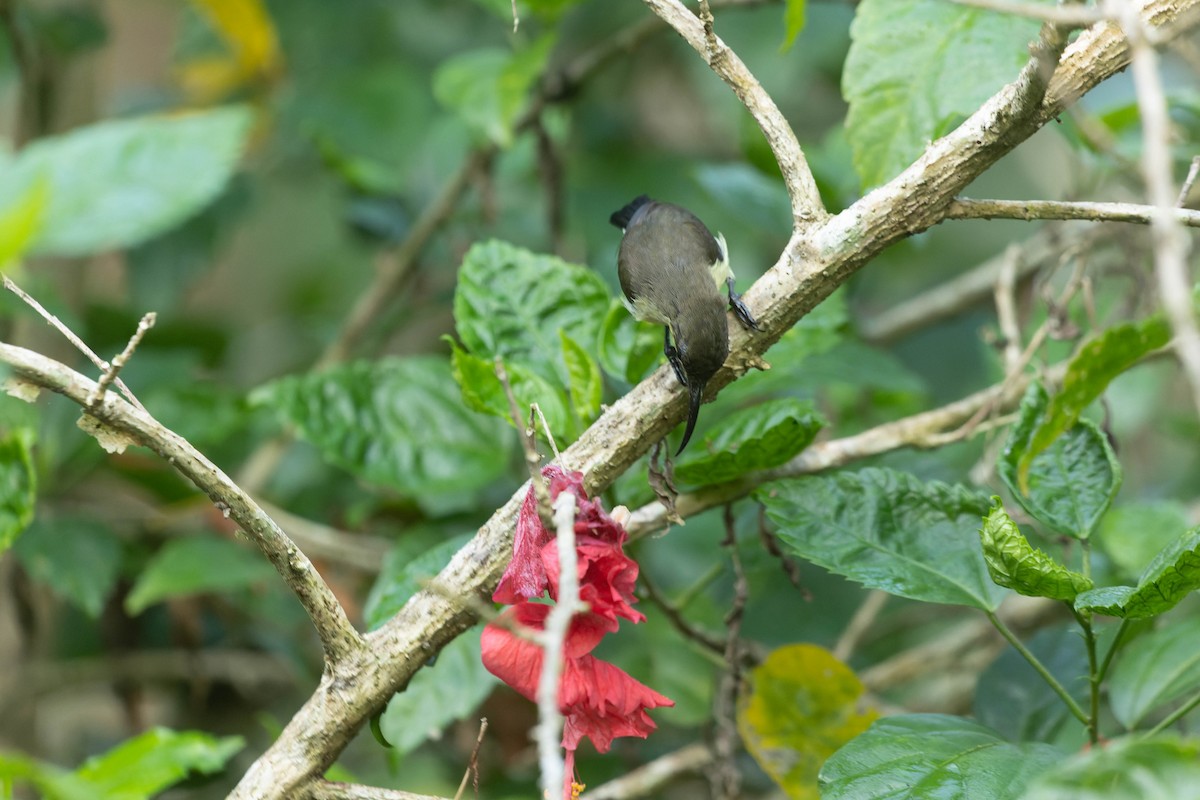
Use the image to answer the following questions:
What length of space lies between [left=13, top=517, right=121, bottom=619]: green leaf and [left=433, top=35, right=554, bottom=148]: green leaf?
1053mm

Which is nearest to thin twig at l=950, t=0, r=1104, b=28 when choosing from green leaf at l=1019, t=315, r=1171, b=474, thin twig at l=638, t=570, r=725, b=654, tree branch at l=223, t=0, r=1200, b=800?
tree branch at l=223, t=0, r=1200, b=800

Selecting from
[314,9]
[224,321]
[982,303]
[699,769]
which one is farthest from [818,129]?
[699,769]

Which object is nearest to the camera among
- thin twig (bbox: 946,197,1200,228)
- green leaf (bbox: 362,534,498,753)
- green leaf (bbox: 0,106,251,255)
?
thin twig (bbox: 946,197,1200,228)

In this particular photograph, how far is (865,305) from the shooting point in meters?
2.99

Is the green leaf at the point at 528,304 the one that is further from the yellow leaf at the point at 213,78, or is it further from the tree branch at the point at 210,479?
the yellow leaf at the point at 213,78

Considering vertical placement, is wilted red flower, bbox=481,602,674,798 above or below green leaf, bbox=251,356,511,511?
below

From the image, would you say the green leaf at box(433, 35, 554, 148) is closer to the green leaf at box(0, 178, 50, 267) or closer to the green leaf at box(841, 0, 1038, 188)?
the green leaf at box(841, 0, 1038, 188)

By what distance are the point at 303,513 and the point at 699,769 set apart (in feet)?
3.69

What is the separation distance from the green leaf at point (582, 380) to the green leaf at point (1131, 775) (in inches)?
27.4

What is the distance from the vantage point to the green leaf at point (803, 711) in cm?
145

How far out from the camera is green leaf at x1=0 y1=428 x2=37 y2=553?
4.06 feet

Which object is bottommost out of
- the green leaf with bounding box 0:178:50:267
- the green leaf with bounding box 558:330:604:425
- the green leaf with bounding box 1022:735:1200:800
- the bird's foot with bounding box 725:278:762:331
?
the green leaf with bounding box 1022:735:1200:800

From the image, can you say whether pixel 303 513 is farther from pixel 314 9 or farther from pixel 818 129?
pixel 818 129

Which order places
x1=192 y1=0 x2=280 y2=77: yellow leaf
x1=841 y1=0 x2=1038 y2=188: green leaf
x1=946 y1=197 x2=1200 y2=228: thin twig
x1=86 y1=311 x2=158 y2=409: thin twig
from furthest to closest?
x1=192 y1=0 x2=280 y2=77: yellow leaf < x1=841 y1=0 x2=1038 y2=188: green leaf < x1=946 y1=197 x2=1200 y2=228: thin twig < x1=86 y1=311 x2=158 y2=409: thin twig
